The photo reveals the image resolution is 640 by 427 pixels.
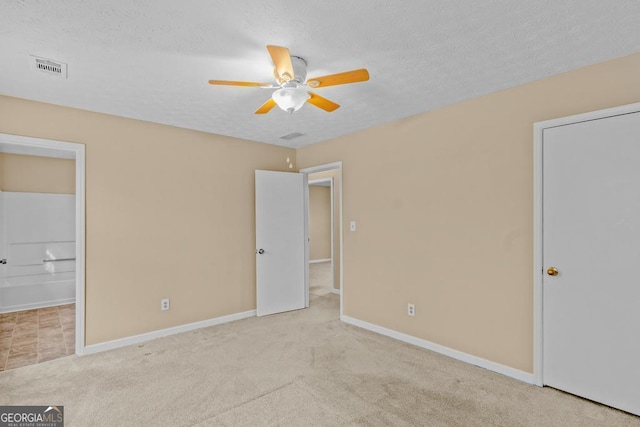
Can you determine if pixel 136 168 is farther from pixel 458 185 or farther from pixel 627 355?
pixel 627 355

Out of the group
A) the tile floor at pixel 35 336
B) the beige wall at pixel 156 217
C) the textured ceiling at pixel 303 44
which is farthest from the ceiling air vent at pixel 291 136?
the tile floor at pixel 35 336

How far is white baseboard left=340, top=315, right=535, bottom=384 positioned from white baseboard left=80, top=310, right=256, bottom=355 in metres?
1.54

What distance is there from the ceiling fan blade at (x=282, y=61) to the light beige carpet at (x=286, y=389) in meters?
2.21

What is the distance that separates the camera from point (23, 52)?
2119mm

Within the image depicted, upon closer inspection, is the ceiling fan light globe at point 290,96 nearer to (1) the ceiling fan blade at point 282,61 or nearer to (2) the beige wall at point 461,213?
(1) the ceiling fan blade at point 282,61

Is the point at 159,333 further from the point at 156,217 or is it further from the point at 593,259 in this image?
the point at 593,259

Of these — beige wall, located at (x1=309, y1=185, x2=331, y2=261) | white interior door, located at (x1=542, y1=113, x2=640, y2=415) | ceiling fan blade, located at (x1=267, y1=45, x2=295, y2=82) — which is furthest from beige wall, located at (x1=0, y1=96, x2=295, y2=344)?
beige wall, located at (x1=309, y1=185, x2=331, y2=261)

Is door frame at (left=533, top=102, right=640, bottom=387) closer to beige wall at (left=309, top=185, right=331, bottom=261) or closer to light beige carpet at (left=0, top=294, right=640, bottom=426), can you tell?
light beige carpet at (left=0, top=294, right=640, bottom=426)

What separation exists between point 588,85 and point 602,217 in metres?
0.97

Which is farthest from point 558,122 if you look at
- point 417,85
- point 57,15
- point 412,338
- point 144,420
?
point 144,420

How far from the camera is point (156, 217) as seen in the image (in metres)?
3.69

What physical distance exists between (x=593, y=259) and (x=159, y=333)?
4160 mm

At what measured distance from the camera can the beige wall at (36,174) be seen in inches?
187

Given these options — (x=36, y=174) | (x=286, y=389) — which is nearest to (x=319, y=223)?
(x=36, y=174)
